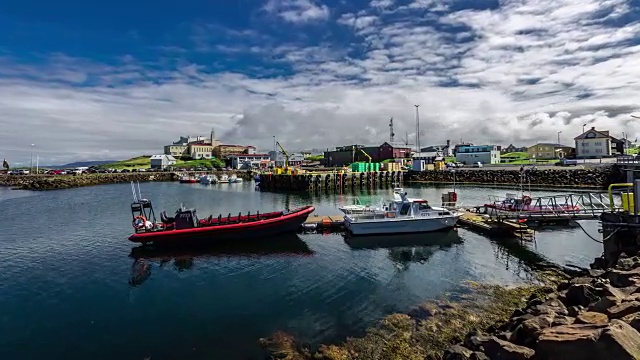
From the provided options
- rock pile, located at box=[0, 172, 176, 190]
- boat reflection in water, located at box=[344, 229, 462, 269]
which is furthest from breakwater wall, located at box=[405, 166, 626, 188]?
rock pile, located at box=[0, 172, 176, 190]

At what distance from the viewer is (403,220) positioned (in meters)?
25.8

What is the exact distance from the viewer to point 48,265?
827 inches

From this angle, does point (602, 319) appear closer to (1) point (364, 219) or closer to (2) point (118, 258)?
(1) point (364, 219)

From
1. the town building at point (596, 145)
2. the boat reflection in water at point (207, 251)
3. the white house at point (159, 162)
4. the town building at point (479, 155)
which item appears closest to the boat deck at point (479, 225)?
the boat reflection in water at point (207, 251)

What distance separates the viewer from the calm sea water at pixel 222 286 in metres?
12.3

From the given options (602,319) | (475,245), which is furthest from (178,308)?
(475,245)

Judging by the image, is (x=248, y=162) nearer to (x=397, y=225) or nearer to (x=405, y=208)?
(x=405, y=208)

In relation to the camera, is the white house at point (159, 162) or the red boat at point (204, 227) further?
the white house at point (159, 162)

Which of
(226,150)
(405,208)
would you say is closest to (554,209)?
(405,208)

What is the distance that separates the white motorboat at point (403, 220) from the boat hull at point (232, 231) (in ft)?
13.7

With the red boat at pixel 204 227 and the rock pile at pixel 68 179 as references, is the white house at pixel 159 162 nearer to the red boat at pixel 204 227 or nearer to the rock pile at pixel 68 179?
the rock pile at pixel 68 179

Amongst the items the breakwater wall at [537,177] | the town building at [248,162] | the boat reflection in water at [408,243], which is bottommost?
the boat reflection in water at [408,243]

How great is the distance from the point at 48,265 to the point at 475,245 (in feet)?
83.4

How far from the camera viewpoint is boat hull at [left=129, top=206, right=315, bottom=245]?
24.5 m
